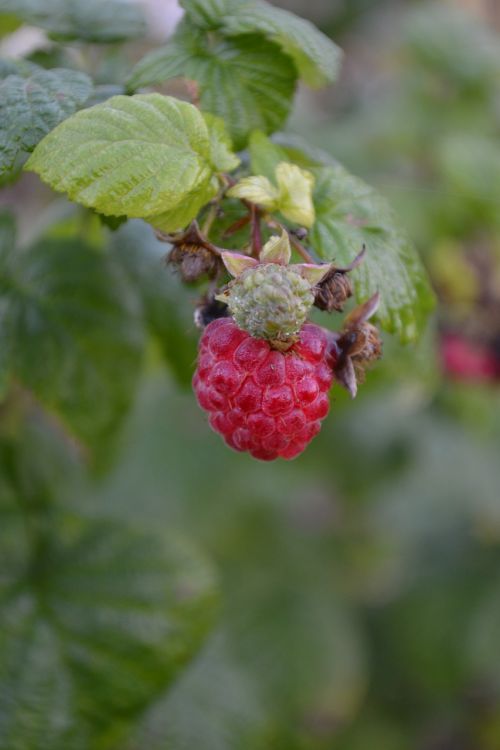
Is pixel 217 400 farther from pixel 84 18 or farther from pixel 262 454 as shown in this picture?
pixel 84 18

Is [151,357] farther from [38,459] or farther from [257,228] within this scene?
[257,228]

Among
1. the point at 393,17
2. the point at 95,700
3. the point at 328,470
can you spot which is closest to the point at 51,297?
the point at 95,700

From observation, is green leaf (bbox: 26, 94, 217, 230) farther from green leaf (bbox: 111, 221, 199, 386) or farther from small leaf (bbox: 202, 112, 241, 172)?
green leaf (bbox: 111, 221, 199, 386)

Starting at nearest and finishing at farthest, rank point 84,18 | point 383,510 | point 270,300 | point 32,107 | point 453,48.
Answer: point 270,300 → point 32,107 → point 84,18 → point 453,48 → point 383,510

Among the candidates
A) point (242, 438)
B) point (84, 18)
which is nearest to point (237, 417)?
point (242, 438)

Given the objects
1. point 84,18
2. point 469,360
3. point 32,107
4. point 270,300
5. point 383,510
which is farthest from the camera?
point 383,510

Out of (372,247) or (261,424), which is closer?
(261,424)

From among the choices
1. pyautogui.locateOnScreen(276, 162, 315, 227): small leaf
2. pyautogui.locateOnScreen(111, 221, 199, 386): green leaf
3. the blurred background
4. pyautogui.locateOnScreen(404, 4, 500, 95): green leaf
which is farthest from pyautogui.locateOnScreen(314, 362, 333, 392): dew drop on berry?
pyautogui.locateOnScreen(404, 4, 500, 95): green leaf
